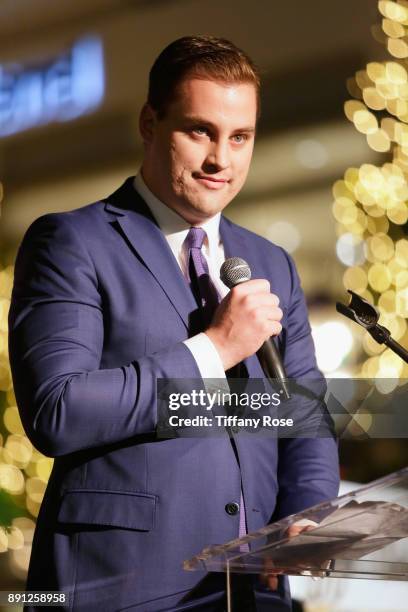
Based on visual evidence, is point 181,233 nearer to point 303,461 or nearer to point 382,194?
point 303,461

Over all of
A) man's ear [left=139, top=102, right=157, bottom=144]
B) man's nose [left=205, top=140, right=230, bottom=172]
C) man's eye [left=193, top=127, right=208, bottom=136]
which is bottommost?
man's nose [left=205, top=140, right=230, bottom=172]

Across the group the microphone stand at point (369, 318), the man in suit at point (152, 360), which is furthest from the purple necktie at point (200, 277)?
the microphone stand at point (369, 318)

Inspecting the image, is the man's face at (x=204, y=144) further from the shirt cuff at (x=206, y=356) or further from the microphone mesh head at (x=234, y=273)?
the shirt cuff at (x=206, y=356)

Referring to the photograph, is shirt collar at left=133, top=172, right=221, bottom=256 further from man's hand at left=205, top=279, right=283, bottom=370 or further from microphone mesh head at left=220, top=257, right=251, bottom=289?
man's hand at left=205, top=279, right=283, bottom=370

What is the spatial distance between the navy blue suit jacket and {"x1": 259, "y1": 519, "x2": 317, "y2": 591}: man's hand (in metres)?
0.20

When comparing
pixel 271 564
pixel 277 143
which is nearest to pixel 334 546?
pixel 271 564

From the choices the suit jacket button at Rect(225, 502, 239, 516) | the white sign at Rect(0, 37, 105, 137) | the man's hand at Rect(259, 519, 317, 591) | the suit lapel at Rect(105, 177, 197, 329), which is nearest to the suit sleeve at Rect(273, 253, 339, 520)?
the suit jacket button at Rect(225, 502, 239, 516)

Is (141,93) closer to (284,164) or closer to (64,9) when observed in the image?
(64,9)

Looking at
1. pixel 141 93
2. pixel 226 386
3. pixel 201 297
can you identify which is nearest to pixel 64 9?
pixel 141 93

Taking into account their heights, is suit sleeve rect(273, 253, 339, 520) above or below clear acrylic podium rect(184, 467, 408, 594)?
above

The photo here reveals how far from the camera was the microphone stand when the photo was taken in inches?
51.7

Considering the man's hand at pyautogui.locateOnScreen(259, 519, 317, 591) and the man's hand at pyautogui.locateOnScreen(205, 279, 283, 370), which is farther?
the man's hand at pyautogui.locateOnScreen(205, 279, 283, 370)

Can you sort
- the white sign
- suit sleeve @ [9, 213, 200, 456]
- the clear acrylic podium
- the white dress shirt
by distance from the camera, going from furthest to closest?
the white sign < the white dress shirt < suit sleeve @ [9, 213, 200, 456] < the clear acrylic podium

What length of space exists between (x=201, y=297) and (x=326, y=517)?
1.60ft
